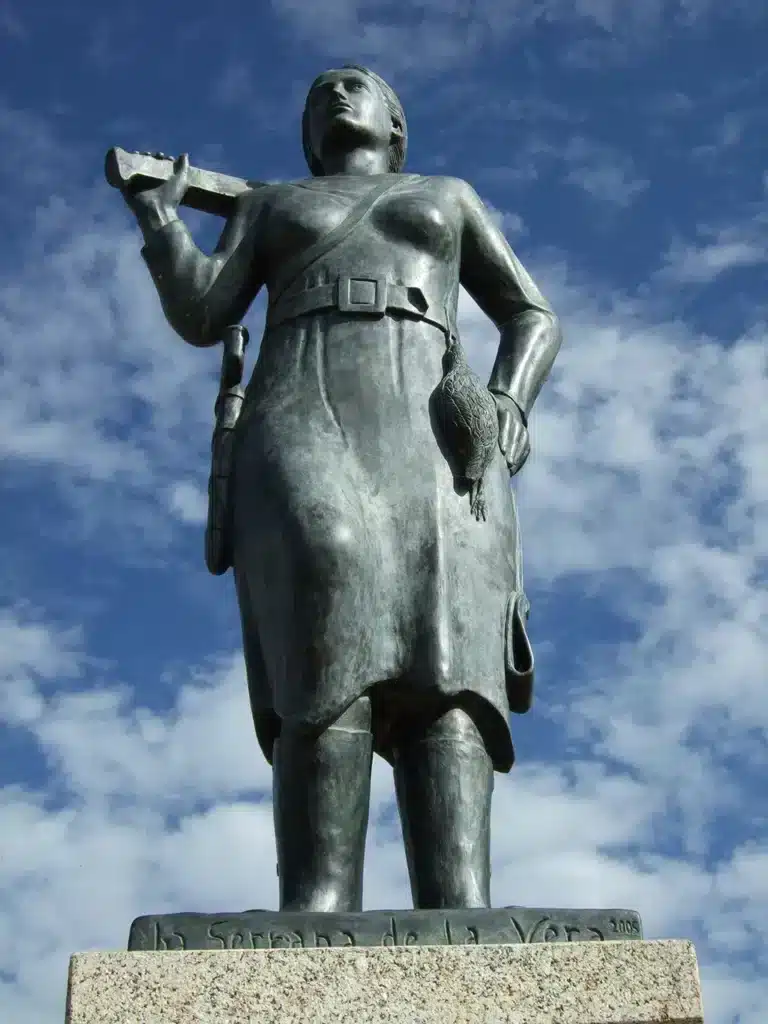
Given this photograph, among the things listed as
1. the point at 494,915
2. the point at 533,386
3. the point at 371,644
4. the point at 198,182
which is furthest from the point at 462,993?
the point at 198,182

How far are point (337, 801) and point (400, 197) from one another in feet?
9.22

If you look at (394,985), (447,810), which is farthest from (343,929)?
(447,810)

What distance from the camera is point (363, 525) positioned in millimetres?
6043

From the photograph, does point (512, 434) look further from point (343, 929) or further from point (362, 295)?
point (343, 929)

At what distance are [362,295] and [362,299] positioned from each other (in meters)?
0.02

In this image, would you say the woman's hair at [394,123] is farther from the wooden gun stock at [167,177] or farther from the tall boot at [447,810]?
the tall boot at [447,810]

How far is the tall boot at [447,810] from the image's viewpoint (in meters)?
5.80

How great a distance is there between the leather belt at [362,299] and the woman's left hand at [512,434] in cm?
46

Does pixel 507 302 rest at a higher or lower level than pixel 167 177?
lower

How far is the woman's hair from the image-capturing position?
7824 mm

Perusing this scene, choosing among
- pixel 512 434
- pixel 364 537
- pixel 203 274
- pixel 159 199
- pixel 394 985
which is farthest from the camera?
pixel 159 199

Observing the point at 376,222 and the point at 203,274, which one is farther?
the point at 203,274

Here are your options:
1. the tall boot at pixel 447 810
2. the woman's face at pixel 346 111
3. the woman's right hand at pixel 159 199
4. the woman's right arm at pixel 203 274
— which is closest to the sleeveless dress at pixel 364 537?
the tall boot at pixel 447 810

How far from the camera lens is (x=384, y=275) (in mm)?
6793
